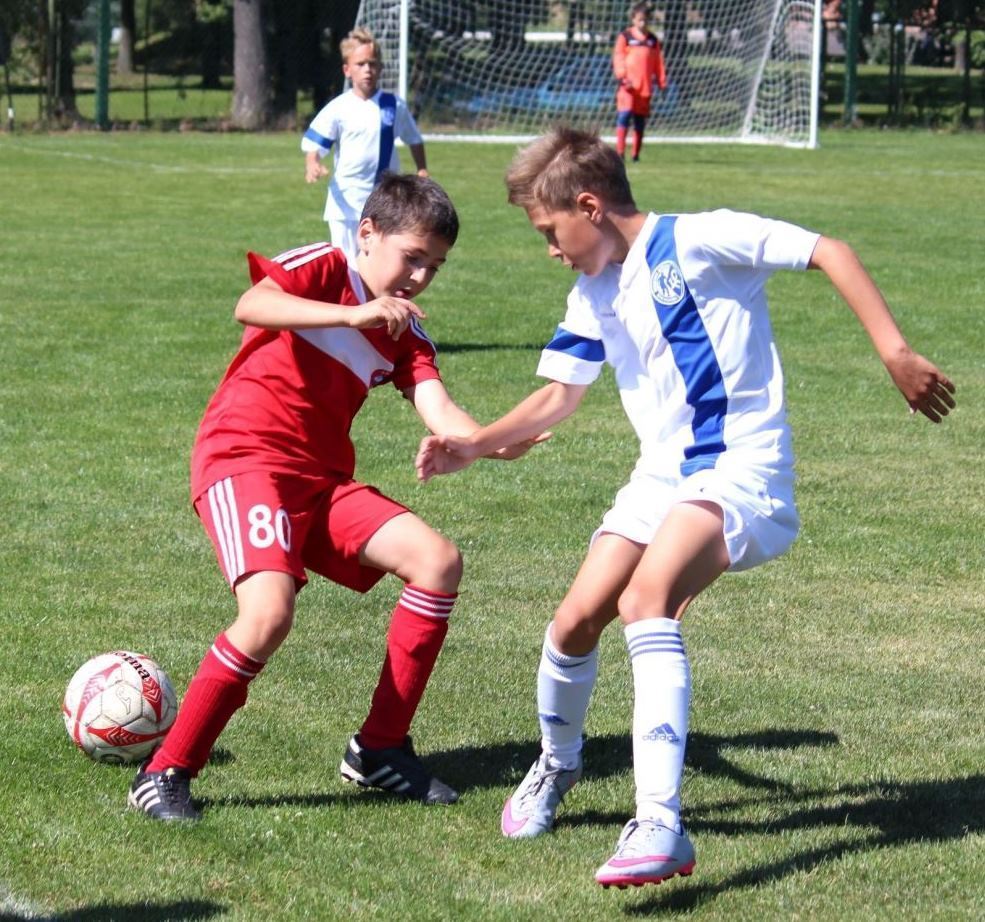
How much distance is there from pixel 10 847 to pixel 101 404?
5.38 m

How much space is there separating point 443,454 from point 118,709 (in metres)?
1.09

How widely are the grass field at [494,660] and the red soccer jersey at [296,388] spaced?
0.83 metres

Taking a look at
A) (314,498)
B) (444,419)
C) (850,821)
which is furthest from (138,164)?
(850,821)

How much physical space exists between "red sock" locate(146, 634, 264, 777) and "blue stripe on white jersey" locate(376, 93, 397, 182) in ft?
24.2

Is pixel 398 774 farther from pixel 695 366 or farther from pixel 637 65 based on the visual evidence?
pixel 637 65

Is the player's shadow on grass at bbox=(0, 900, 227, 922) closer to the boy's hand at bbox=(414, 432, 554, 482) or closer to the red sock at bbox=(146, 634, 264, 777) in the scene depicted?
the red sock at bbox=(146, 634, 264, 777)

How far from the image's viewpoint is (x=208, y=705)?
400 centimetres

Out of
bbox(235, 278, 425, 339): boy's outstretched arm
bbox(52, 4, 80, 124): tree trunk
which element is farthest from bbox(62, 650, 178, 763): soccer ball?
bbox(52, 4, 80, 124): tree trunk

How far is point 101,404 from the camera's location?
8.96 m

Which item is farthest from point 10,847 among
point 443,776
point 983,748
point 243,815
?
point 983,748

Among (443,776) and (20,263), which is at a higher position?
(443,776)

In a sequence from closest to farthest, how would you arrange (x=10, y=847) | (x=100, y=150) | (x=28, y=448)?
(x=10, y=847), (x=28, y=448), (x=100, y=150)

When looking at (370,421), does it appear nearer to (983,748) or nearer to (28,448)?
(28,448)

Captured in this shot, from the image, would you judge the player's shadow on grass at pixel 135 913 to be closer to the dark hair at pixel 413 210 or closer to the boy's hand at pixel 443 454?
the boy's hand at pixel 443 454
